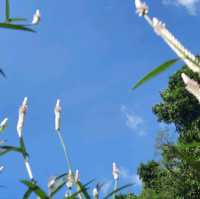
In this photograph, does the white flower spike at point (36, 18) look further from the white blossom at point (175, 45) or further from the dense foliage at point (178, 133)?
the dense foliage at point (178, 133)

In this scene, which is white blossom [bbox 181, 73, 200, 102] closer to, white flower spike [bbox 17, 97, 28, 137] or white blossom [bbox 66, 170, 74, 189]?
white flower spike [bbox 17, 97, 28, 137]

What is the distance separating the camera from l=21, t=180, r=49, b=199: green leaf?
2.48 meters

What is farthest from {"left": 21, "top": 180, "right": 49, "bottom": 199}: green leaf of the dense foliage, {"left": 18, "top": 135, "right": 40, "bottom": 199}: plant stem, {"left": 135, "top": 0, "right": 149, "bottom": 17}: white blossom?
the dense foliage

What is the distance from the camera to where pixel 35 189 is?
98.5 inches

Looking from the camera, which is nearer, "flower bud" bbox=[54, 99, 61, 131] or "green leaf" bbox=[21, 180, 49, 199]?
"green leaf" bbox=[21, 180, 49, 199]

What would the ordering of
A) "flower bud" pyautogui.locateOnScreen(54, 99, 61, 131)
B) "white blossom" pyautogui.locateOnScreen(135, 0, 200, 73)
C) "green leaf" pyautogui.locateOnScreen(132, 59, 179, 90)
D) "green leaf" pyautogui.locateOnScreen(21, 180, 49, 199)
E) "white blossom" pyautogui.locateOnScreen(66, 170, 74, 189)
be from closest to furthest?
"white blossom" pyautogui.locateOnScreen(135, 0, 200, 73)
"green leaf" pyautogui.locateOnScreen(132, 59, 179, 90)
"green leaf" pyautogui.locateOnScreen(21, 180, 49, 199)
"white blossom" pyautogui.locateOnScreen(66, 170, 74, 189)
"flower bud" pyautogui.locateOnScreen(54, 99, 61, 131)

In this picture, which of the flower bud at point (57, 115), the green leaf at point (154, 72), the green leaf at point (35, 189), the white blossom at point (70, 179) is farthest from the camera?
the flower bud at point (57, 115)

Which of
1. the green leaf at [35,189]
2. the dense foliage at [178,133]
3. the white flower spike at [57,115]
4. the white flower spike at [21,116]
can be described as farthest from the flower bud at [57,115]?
the dense foliage at [178,133]

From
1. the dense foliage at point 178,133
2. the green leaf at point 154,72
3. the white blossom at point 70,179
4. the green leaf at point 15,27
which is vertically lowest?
the green leaf at point 154,72

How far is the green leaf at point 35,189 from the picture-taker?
97.8 inches

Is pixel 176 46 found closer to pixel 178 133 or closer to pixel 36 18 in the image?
pixel 36 18

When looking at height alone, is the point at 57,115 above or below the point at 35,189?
above

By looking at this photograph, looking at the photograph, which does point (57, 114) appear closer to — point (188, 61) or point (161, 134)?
point (188, 61)

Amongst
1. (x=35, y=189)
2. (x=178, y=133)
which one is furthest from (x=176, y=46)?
(x=178, y=133)
